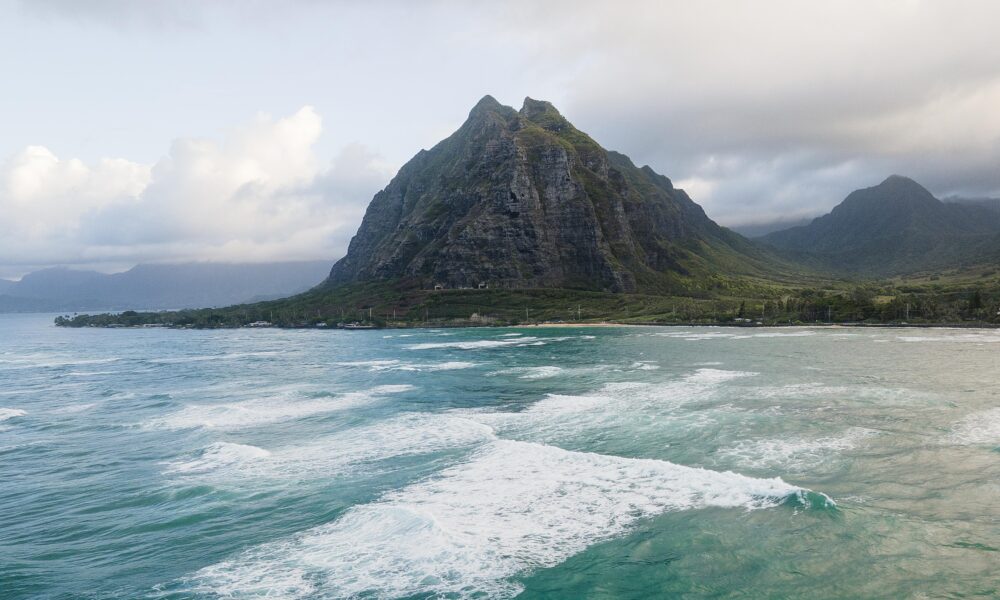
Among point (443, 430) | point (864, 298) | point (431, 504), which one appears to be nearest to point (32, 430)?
point (443, 430)

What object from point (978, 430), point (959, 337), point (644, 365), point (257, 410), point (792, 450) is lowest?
point (959, 337)

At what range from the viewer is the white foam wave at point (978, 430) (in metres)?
31.4

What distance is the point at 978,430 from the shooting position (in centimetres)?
Answer: 3381

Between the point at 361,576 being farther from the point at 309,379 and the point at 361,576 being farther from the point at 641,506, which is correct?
the point at 309,379

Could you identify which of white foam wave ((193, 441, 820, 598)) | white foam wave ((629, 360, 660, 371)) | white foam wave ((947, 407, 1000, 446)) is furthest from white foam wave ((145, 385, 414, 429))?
white foam wave ((947, 407, 1000, 446))

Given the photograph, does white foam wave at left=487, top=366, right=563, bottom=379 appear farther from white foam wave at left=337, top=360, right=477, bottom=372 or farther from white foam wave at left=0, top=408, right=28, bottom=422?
white foam wave at left=0, top=408, right=28, bottom=422

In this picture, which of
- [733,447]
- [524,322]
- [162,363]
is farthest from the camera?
[524,322]

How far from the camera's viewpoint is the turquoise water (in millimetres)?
17812

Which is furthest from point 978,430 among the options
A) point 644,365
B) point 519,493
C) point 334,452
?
point 644,365

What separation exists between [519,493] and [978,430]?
95.2ft

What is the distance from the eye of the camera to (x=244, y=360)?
100 metres

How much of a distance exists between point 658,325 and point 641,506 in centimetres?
15555

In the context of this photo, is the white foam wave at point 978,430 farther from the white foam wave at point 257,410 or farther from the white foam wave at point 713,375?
the white foam wave at point 257,410

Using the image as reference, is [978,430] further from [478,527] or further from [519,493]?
[478,527]
